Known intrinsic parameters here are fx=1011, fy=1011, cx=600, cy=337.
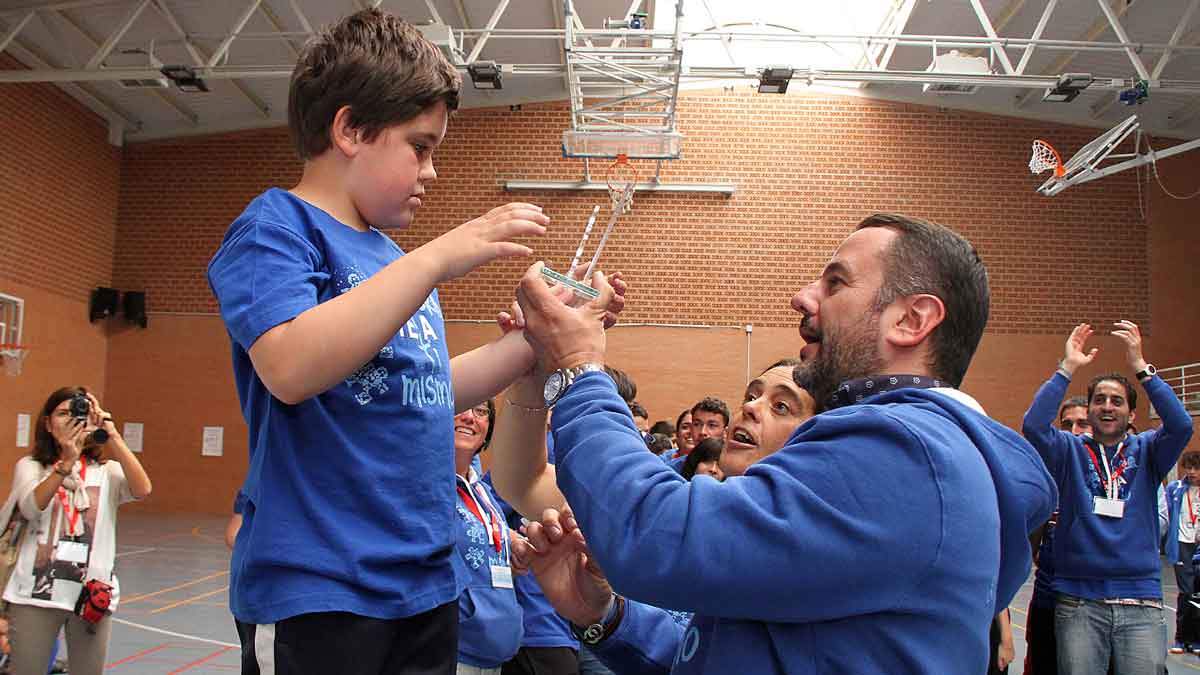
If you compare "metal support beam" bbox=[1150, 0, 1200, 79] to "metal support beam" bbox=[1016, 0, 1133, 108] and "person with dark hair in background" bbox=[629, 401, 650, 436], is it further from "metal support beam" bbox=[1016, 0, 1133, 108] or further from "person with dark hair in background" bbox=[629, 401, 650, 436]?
"person with dark hair in background" bbox=[629, 401, 650, 436]

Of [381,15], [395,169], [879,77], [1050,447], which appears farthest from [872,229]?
[879,77]

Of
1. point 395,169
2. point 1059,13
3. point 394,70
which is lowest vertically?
point 395,169

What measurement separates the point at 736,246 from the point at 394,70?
50.4 feet

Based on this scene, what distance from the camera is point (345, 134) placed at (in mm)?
1763

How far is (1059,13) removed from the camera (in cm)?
1372

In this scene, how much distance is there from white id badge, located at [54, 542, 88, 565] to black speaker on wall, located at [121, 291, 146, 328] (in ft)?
45.4

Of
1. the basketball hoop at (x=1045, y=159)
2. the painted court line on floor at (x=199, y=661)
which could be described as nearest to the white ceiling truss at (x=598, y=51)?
the basketball hoop at (x=1045, y=159)

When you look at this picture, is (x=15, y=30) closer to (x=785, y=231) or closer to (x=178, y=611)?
(x=178, y=611)

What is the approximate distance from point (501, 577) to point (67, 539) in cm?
271

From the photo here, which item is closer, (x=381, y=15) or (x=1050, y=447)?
(x=381, y=15)

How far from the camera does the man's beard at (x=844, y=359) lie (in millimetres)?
1681

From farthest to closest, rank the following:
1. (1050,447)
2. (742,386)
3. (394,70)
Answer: (742,386) → (1050,447) → (394,70)

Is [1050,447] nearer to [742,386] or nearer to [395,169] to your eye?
[395,169]

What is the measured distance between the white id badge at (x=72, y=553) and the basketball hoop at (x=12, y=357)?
993cm
